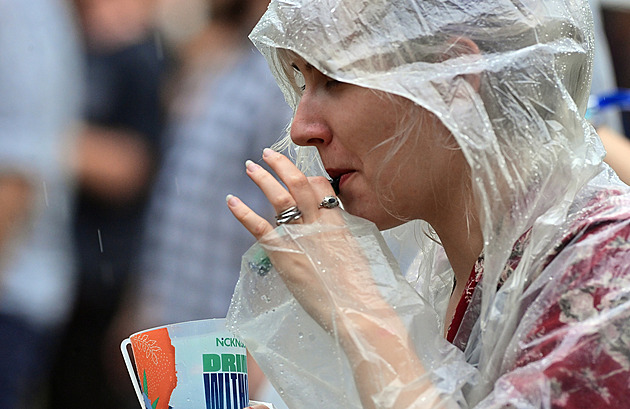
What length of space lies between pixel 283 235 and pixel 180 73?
1149 mm

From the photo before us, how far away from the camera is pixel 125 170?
2.20m

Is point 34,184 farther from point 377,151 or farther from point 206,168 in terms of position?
point 377,151

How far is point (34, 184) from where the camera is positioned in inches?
82.1

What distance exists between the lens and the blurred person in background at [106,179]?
214cm

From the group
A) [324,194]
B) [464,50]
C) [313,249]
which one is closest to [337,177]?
[324,194]

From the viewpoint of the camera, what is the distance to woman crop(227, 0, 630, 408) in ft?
3.86

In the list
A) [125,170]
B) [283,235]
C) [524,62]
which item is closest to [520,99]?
[524,62]

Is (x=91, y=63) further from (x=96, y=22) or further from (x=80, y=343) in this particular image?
(x=80, y=343)

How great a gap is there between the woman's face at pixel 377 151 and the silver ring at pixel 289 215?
0.13 m

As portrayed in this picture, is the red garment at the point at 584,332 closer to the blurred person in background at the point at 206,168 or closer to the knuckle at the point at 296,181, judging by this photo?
the knuckle at the point at 296,181

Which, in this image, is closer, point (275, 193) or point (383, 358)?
point (383, 358)

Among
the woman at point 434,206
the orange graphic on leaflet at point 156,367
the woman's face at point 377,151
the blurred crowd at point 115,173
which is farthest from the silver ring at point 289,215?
the blurred crowd at point 115,173

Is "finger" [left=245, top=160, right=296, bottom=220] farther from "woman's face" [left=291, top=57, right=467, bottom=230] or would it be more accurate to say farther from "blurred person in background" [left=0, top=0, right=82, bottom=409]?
"blurred person in background" [left=0, top=0, right=82, bottom=409]

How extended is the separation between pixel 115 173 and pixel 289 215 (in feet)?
3.26
